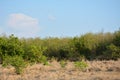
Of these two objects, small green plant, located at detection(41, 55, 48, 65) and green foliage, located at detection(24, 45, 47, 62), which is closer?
small green plant, located at detection(41, 55, 48, 65)

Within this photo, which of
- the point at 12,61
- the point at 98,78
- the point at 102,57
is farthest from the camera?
the point at 102,57

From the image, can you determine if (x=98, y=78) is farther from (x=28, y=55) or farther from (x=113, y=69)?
(x=28, y=55)

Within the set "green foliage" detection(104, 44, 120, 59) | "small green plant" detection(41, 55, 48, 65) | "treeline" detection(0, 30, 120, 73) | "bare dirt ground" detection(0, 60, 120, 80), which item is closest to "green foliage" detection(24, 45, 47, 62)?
"small green plant" detection(41, 55, 48, 65)

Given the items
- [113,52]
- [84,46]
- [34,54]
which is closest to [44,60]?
[34,54]

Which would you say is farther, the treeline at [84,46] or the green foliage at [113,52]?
the treeline at [84,46]

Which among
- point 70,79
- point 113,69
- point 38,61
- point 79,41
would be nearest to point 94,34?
point 79,41

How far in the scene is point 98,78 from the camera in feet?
42.9

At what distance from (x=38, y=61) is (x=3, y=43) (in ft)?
11.6

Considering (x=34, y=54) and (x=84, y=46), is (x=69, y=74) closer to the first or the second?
(x=34, y=54)

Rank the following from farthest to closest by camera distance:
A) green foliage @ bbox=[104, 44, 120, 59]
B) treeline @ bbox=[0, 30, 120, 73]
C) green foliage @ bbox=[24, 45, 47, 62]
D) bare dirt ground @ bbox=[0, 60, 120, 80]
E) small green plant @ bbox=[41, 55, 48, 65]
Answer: treeline @ bbox=[0, 30, 120, 73] < green foliage @ bbox=[104, 44, 120, 59] < green foliage @ bbox=[24, 45, 47, 62] < small green plant @ bbox=[41, 55, 48, 65] < bare dirt ground @ bbox=[0, 60, 120, 80]

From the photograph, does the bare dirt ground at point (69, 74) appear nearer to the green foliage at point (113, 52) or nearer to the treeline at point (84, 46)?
the treeline at point (84, 46)

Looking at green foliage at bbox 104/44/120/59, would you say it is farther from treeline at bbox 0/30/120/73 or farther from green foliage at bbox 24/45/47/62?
green foliage at bbox 24/45/47/62

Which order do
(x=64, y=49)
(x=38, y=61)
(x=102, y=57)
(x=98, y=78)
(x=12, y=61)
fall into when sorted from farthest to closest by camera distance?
(x=64, y=49) < (x=102, y=57) < (x=38, y=61) < (x=12, y=61) < (x=98, y=78)

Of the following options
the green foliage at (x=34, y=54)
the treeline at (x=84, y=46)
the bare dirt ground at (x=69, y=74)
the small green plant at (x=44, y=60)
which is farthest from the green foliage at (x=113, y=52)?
the bare dirt ground at (x=69, y=74)
